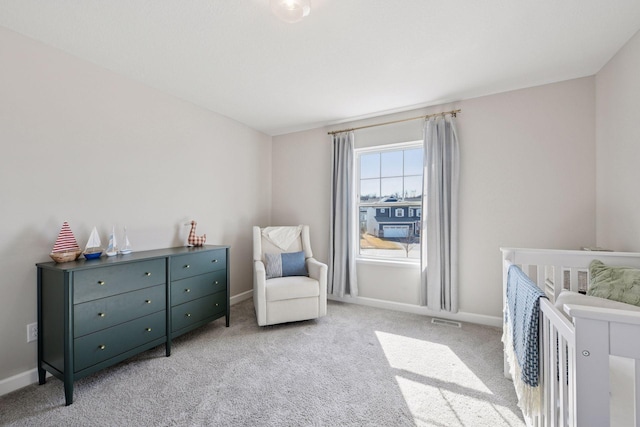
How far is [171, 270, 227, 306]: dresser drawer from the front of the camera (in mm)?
2329

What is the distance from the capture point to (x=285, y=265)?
3080mm

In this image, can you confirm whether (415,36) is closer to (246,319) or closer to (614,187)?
(614,187)

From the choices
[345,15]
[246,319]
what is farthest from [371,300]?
[345,15]

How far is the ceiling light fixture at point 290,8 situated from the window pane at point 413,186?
2242mm

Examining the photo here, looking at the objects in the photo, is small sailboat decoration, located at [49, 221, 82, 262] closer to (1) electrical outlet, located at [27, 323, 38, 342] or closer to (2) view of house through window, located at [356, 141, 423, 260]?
(1) electrical outlet, located at [27, 323, 38, 342]

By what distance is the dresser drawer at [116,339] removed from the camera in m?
1.73

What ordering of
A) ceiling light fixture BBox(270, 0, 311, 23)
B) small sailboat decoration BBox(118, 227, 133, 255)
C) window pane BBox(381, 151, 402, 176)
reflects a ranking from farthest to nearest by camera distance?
window pane BBox(381, 151, 402, 176) < small sailboat decoration BBox(118, 227, 133, 255) < ceiling light fixture BBox(270, 0, 311, 23)

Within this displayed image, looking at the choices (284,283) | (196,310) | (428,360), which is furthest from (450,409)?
(196,310)

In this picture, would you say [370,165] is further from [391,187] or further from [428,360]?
[428,360]

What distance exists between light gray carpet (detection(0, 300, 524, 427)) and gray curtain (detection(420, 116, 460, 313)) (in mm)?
442

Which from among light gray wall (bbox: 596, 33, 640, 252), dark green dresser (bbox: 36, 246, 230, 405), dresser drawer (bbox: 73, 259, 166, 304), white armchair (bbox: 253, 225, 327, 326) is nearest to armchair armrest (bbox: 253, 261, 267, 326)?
white armchair (bbox: 253, 225, 327, 326)

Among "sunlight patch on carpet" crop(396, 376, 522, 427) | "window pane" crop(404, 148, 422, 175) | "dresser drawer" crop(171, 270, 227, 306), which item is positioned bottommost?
"sunlight patch on carpet" crop(396, 376, 522, 427)

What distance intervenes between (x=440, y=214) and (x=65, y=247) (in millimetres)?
3271

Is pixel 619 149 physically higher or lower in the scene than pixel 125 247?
higher
